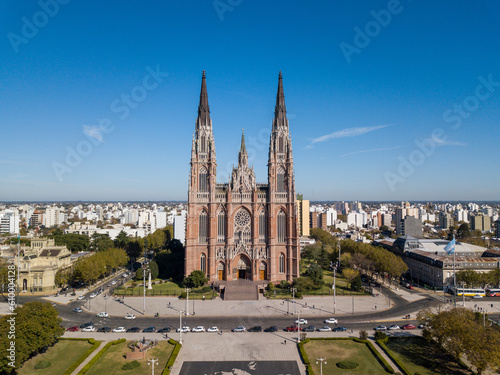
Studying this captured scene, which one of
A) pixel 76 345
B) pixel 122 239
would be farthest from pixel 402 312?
pixel 122 239

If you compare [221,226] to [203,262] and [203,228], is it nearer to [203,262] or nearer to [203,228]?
[203,228]

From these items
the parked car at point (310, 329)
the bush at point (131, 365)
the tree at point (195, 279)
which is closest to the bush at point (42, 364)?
the bush at point (131, 365)

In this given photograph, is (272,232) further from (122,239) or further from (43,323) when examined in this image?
(122,239)

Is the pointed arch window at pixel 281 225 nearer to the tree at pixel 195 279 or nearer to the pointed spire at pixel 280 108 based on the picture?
the tree at pixel 195 279

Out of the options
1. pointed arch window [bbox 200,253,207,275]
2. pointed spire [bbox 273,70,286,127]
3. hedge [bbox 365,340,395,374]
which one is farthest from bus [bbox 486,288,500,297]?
pointed arch window [bbox 200,253,207,275]

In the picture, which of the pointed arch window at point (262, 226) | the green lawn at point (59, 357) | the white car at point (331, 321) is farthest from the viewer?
the pointed arch window at point (262, 226)
